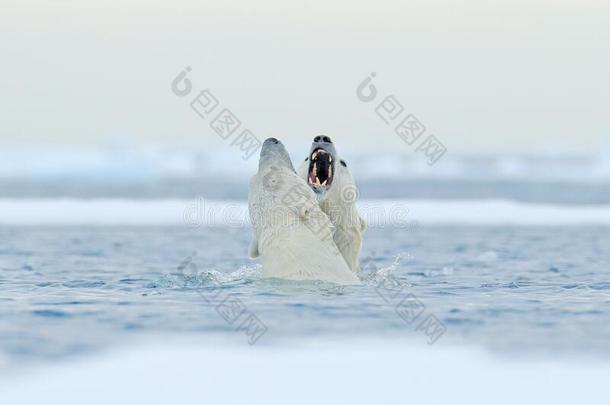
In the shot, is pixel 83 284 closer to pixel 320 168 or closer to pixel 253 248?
pixel 253 248

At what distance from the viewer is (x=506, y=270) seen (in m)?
12.5

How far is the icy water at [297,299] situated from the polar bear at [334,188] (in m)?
0.65

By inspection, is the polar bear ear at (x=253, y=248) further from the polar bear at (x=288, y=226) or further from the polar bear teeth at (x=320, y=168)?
the polar bear teeth at (x=320, y=168)

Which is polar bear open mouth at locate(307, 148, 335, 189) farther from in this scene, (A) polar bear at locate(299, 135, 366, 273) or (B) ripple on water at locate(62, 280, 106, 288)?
(B) ripple on water at locate(62, 280, 106, 288)

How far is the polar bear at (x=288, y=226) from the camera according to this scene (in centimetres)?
928

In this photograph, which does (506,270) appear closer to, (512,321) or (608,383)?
(512,321)

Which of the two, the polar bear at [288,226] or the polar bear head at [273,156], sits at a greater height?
the polar bear head at [273,156]

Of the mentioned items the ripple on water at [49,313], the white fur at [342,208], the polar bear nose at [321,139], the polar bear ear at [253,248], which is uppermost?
the polar bear nose at [321,139]

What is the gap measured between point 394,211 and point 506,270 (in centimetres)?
1604

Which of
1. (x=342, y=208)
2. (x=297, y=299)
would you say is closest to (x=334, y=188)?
(x=342, y=208)

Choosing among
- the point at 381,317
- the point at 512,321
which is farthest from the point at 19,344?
the point at 512,321

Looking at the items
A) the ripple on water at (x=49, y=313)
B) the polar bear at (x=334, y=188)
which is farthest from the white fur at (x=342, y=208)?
the ripple on water at (x=49, y=313)

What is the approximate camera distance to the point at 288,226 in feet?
30.9

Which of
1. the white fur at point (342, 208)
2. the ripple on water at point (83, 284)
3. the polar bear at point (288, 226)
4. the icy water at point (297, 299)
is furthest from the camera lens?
the ripple on water at point (83, 284)
